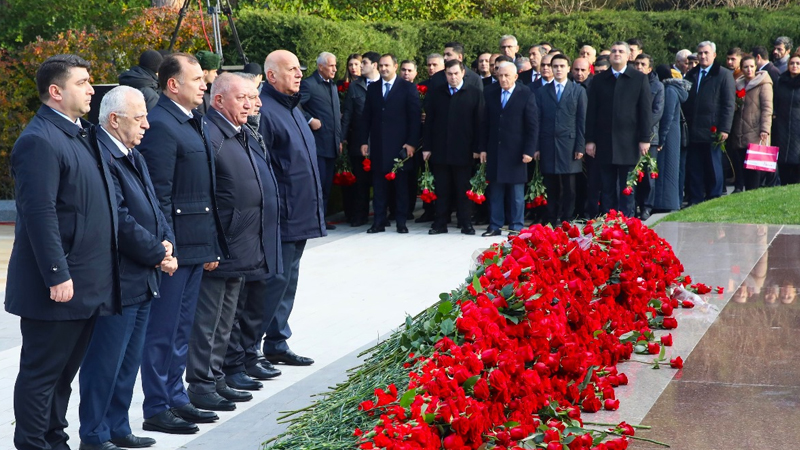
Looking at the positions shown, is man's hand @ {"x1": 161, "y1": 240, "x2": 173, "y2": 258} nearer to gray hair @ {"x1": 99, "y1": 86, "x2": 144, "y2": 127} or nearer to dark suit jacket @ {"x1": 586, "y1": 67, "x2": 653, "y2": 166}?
gray hair @ {"x1": 99, "y1": 86, "x2": 144, "y2": 127}

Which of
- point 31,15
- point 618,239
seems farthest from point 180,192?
point 31,15

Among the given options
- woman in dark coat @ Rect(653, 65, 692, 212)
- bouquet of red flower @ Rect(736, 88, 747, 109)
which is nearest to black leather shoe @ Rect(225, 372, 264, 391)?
woman in dark coat @ Rect(653, 65, 692, 212)

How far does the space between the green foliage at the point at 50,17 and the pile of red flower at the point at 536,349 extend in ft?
47.5

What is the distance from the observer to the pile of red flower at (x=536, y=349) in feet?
12.3

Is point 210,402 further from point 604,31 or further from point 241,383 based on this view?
point 604,31

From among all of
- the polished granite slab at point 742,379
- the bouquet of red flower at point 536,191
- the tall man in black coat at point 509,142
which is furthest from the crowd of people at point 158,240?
the bouquet of red flower at point 536,191

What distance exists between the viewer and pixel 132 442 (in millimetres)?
5535

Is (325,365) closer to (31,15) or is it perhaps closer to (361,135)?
(361,135)

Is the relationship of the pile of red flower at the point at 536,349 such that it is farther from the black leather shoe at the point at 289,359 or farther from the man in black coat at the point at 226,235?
the black leather shoe at the point at 289,359

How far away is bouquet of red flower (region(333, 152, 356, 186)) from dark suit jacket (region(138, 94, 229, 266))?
26.2ft

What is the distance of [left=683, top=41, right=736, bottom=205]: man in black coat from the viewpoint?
14312 mm

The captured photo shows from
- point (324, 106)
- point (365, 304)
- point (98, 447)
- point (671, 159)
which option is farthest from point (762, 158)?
point (98, 447)

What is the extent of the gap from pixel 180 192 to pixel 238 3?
1644cm

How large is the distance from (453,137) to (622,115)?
200 cm
